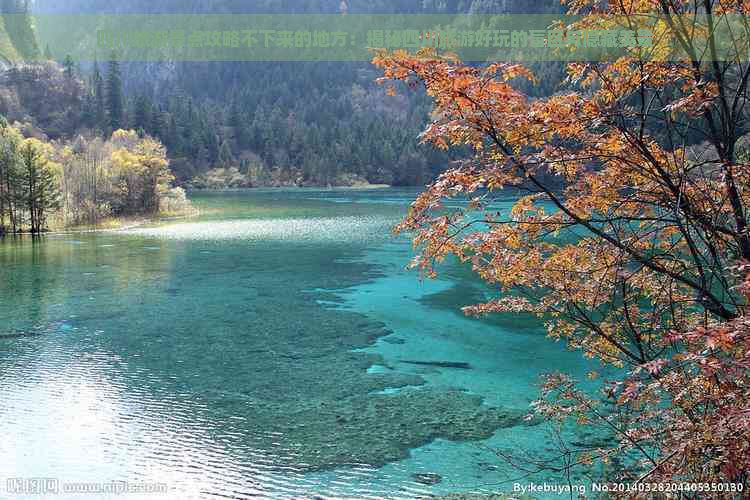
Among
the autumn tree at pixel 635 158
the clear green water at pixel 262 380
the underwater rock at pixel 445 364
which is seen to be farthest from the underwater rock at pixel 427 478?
the underwater rock at pixel 445 364

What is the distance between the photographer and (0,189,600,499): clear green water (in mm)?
11477

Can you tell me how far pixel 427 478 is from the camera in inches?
436

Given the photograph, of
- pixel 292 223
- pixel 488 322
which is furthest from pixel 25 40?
pixel 488 322

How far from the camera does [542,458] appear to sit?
11.8 meters

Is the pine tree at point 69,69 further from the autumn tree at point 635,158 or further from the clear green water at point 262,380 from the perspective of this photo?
the autumn tree at point 635,158

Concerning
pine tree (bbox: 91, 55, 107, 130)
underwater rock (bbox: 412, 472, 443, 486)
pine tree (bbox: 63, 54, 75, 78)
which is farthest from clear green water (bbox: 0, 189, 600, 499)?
pine tree (bbox: 63, 54, 75, 78)

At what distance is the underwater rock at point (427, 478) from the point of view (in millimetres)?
10930

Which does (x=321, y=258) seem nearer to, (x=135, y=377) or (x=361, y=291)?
(x=361, y=291)

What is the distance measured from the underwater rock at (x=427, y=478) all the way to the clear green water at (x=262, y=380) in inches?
4.4

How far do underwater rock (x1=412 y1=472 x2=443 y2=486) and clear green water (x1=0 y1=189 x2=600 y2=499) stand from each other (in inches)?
4.4

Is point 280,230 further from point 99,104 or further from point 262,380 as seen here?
point 99,104

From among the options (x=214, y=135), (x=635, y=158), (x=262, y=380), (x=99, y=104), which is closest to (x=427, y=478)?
(x=262, y=380)

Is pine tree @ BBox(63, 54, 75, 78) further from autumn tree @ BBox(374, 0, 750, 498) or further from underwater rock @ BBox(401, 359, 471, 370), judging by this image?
autumn tree @ BBox(374, 0, 750, 498)

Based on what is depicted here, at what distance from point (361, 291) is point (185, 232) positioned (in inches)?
1140
